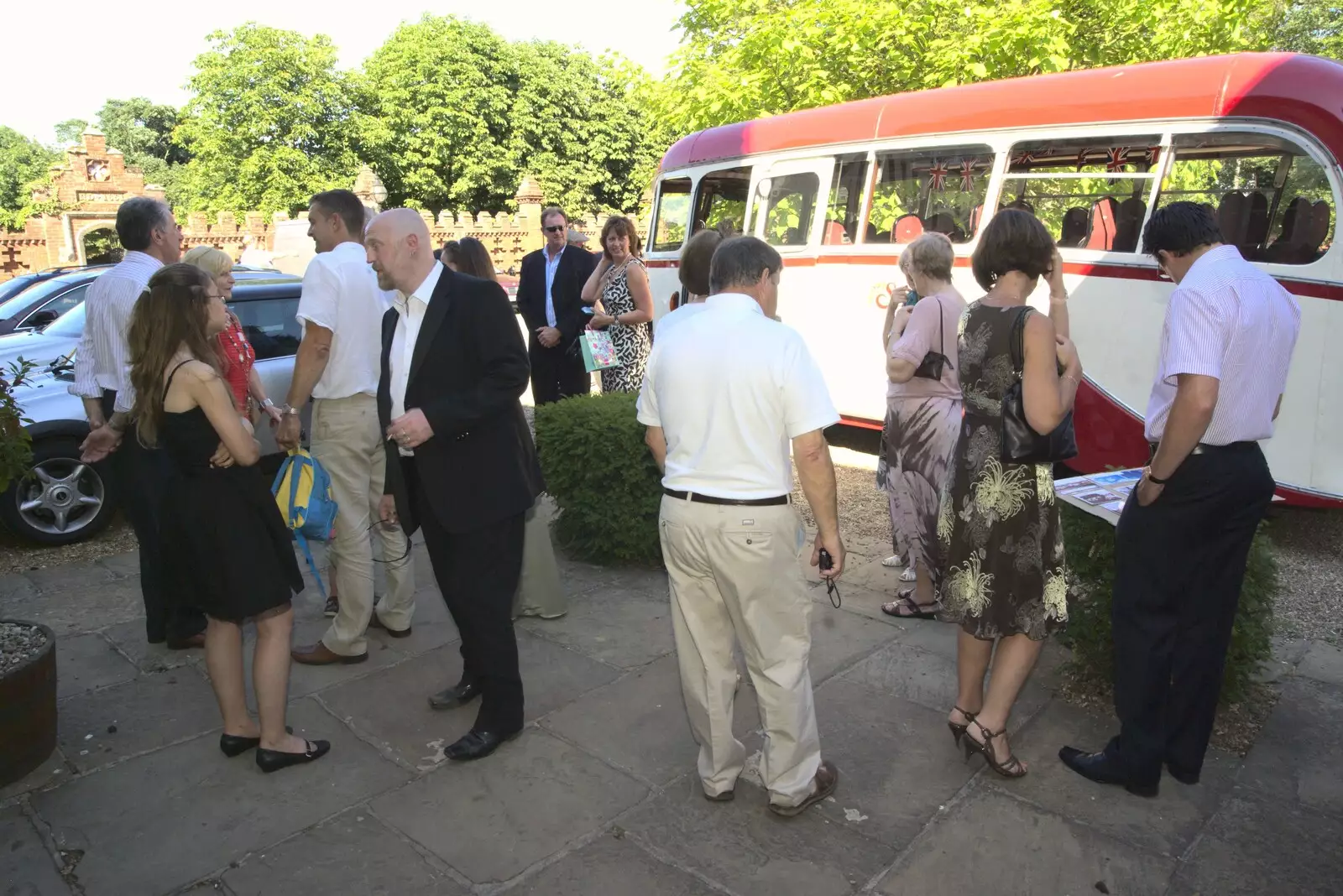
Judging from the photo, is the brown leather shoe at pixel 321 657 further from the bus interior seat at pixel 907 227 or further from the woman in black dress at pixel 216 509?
the bus interior seat at pixel 907 227

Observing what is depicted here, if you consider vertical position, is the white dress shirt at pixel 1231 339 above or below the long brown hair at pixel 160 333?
above

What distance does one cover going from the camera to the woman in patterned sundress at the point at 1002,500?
303 cm

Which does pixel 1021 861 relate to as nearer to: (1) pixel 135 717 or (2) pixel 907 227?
(1) pixel 135 717

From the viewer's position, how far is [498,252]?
36438 mm

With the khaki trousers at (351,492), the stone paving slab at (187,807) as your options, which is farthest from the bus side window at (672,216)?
the stone paving slab at (187,807)

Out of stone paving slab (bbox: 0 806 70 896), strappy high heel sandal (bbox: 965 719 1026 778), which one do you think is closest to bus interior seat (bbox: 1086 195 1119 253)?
strappy high heel sandal (bbox: 965 719 1026 778)

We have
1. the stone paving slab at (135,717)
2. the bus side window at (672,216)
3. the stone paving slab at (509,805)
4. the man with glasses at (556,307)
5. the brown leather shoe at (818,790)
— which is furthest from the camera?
the bus side window at (672,216)

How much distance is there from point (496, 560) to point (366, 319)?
59.8 inches

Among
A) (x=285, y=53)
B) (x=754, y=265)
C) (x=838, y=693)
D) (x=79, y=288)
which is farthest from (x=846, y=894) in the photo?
(x=285, y=53)

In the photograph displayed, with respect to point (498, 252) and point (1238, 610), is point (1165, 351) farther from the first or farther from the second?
point (498, 252)

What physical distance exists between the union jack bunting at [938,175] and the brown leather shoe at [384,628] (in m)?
5.99

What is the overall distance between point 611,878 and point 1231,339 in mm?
2531

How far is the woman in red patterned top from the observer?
4.12 m

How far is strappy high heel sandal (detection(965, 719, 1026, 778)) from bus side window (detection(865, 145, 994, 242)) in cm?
558
